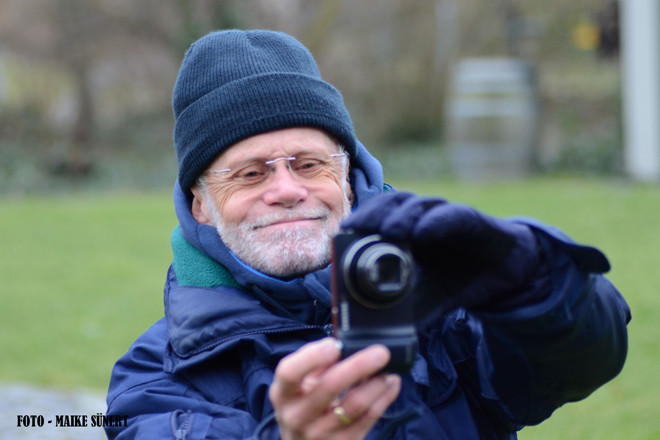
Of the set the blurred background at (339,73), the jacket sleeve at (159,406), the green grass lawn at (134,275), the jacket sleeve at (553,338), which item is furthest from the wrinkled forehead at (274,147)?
the blurred background at (339,73)

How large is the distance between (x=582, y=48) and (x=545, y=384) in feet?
47.5

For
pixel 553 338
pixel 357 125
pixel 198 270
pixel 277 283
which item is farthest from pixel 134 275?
pixel 357 125

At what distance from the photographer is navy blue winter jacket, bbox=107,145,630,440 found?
5.91 feet

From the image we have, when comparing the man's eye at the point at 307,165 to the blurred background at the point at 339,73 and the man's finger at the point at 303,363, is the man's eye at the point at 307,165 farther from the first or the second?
the blurred background at the point at 339,73

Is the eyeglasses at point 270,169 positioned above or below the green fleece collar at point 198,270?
above

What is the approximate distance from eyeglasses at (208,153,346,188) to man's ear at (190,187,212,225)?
15 centimetres

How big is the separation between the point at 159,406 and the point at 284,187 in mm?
642

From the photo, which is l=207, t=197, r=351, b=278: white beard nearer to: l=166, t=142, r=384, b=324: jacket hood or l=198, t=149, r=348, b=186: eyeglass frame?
l=166, t=142, r=384, b=324: jacket hood

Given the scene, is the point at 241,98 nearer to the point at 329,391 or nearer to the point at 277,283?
the point at 277,283

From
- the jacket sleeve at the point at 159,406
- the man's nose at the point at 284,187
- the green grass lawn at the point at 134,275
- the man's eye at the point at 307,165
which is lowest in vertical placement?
the green grass lawn at the point at 134,275

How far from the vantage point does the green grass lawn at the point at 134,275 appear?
4902mm

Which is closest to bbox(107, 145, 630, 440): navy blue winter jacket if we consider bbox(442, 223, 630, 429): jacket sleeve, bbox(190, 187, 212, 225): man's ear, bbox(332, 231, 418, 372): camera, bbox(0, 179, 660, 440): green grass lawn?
bbox(442, 223, 630, 429): jacket sleeve

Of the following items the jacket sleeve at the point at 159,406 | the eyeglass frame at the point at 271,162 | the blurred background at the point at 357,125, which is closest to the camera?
the jacket sleeve at the point at 159,406

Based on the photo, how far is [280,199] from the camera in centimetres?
232
